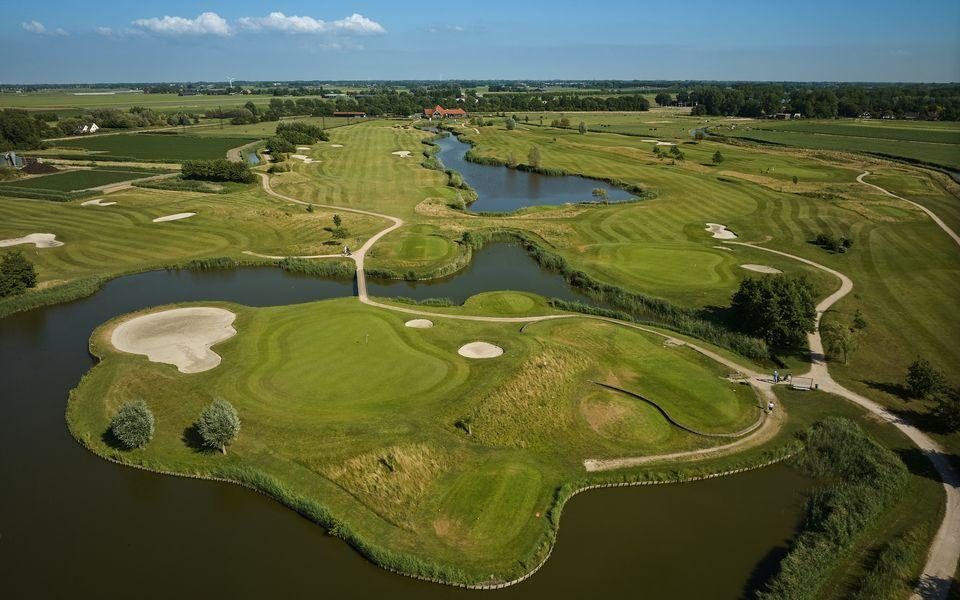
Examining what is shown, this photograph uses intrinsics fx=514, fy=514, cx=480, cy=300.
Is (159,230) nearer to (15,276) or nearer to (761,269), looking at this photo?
(15,276)

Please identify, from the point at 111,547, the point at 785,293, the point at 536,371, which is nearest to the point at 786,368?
the point at 785,293

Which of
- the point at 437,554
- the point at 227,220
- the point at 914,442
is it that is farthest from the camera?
the point at 227,220

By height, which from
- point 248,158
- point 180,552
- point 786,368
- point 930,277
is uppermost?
point 248,158

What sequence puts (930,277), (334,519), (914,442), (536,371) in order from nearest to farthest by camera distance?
(334,519) → (914,442) → (536,371) → (930,277)

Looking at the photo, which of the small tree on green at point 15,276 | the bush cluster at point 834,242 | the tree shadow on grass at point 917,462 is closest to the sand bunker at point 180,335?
the small tree on green at point 15,276

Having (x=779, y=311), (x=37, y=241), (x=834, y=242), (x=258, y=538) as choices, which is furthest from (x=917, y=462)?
(x=37, y=241)

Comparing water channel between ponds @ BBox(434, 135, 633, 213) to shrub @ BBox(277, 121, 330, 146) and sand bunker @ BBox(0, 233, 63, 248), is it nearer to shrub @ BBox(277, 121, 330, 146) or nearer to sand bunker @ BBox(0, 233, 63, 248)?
shrub @ BBox(277, 121, 330, 146)

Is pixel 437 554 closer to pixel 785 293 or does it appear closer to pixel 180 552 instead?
pixel 180 552
